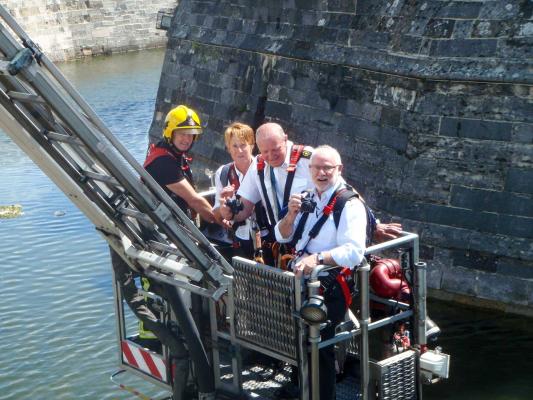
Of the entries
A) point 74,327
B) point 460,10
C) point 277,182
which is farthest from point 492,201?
point 74,327

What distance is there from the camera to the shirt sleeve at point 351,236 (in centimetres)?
596

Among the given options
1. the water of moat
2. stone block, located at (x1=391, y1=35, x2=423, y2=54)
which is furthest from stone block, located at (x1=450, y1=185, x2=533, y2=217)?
stone block, located at (x1=391, y1=35, x2=423, y2=54)

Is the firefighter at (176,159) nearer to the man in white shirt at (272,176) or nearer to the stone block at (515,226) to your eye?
the man in white shirt at (272,176)

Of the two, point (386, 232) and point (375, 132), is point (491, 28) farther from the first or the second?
point (386, 232)

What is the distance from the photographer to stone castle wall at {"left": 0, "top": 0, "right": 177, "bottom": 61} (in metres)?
35.2

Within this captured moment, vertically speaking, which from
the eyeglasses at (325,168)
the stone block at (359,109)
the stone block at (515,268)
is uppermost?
the eyeglasses at (325,168)

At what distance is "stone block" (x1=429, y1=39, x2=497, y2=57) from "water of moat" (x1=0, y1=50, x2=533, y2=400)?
3.04 meters

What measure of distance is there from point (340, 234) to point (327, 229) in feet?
0.42

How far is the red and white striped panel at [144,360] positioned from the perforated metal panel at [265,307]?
2.83 feet

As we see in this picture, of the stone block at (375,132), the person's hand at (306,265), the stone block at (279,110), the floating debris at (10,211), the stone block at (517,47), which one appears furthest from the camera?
the floating debris at (10,211)

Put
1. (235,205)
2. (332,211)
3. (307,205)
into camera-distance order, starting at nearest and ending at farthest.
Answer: (307,205) → (332,211) → (235,205)

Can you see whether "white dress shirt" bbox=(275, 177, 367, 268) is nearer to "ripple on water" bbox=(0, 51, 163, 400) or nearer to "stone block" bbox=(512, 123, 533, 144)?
"ripple on water" bbox=(0, 51, 163, 400)

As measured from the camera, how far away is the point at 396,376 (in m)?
6.67

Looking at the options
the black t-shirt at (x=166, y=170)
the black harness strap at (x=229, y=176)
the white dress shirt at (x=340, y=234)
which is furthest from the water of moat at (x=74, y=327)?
the white dress shirt at (x=340, y=234)
